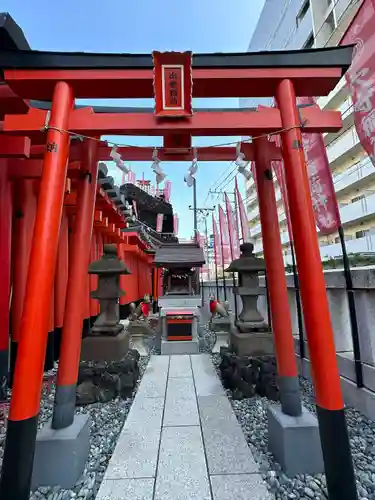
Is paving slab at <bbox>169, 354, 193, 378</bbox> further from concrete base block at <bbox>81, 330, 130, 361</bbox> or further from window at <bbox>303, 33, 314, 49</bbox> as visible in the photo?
window at <bbox>303, 33, 314, 49</bbox>

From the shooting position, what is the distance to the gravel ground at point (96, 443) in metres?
2.71

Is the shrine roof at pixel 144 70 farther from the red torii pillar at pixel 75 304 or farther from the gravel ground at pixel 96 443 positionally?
the gravel ground at pixel 96 443

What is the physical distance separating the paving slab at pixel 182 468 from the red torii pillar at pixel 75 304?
1.21 meters

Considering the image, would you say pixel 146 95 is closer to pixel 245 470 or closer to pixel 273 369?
pixel 245 470

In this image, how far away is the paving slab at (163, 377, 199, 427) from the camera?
4.02 meters

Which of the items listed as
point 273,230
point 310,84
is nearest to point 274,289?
point 273,230

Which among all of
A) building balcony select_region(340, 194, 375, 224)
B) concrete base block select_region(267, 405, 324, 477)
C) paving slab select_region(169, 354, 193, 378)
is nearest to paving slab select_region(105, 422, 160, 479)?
concrete base block select_region(267, 405, 324, 477)

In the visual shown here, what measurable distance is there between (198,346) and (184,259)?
9.60 feet

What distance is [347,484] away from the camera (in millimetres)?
2227

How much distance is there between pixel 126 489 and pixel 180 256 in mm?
7441

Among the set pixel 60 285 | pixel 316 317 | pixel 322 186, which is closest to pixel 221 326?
pixel 60 285

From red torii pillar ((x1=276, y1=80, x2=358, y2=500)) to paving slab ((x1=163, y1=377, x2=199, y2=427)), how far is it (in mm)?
2110

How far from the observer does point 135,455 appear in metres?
3.16

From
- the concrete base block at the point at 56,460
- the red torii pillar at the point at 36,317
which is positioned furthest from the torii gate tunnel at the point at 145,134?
the concrete base block at the point at 56,460
